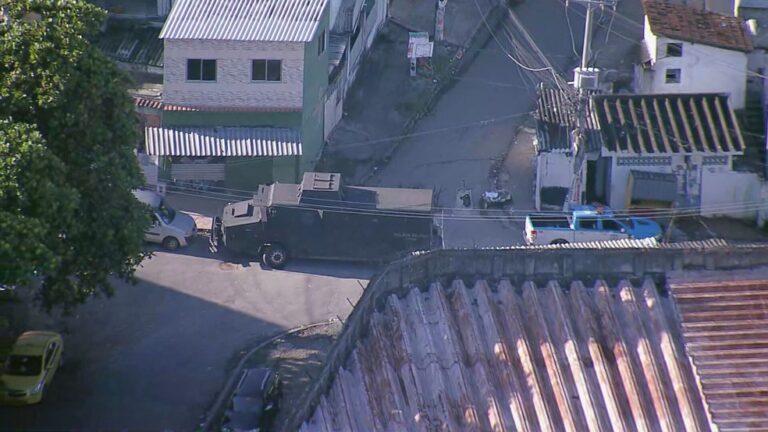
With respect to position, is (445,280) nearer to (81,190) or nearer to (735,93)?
(81,190)

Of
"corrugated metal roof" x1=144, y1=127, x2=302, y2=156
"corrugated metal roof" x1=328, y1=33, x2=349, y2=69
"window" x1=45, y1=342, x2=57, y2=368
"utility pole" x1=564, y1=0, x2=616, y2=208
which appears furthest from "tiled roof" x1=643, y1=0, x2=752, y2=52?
"window" x1=45, y1=342, x2=57, y2=368

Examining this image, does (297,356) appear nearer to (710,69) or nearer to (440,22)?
(710,69)

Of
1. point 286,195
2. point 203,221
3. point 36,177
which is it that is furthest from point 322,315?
point 36,177

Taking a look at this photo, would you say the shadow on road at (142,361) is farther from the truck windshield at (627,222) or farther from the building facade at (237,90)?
the truck windshield at (627,222)

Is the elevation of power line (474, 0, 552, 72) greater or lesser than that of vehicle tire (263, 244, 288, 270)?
greater

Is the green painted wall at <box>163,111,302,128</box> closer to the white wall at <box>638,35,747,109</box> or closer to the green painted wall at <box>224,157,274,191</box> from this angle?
the green painted wall at <box>224,157,274,191</box>

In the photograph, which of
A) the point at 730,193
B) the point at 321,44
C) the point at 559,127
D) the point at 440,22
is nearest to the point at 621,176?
the point at 559,127

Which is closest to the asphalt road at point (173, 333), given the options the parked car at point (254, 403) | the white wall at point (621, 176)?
the parked car at point (254, 403)
